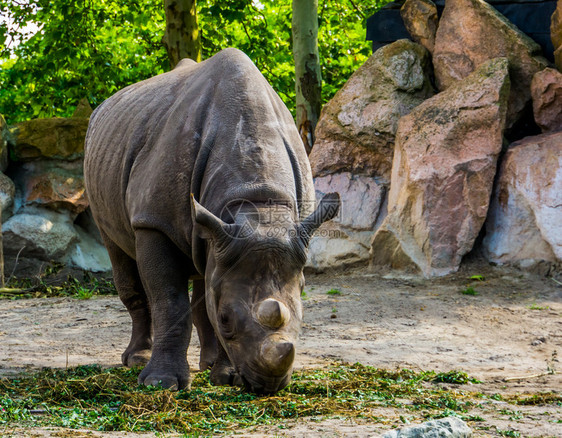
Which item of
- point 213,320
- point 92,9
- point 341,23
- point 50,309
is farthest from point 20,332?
point 341,23

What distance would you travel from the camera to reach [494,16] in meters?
9.32

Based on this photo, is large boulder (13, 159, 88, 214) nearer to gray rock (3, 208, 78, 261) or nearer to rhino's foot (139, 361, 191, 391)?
gray rock (3, 208, 78, 261)

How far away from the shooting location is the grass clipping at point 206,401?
145 inches

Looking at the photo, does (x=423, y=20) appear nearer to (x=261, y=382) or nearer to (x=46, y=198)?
(x=46, y=198)

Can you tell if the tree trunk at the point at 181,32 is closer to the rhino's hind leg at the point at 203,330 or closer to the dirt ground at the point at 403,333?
the dirt ground at the point at 403,333

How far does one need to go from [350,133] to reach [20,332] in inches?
185

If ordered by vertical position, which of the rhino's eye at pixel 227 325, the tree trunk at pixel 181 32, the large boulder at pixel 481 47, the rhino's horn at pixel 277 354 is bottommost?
the rhino's horn at pixel 277 354

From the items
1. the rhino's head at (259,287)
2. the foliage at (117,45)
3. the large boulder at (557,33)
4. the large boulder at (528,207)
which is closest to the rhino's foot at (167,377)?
the rhino's head at (259,287)

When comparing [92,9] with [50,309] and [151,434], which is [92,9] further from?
[151,434]

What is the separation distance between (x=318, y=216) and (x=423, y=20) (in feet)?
21.3

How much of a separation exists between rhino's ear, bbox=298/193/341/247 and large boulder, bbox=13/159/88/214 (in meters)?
7.75

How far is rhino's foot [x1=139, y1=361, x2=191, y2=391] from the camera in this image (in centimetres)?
453

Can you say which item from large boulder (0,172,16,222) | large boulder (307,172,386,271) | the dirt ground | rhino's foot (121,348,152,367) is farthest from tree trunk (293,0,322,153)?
rhino's foot (121,348,152,367)

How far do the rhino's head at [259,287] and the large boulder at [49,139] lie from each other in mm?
7802
